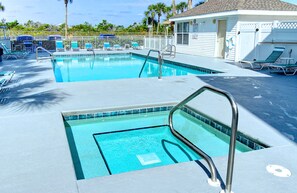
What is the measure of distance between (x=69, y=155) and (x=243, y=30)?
444 inches

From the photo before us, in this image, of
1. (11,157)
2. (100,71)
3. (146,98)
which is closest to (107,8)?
(100,71)

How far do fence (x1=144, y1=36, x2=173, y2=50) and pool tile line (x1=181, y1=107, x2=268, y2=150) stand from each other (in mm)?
14501

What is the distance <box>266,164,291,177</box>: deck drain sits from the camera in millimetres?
2852

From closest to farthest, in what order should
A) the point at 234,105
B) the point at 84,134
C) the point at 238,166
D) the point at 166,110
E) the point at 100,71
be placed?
the point at 234,105 < the point at 238,166 < the point at 84,134 < the point at 166,110 < the point at 100,71

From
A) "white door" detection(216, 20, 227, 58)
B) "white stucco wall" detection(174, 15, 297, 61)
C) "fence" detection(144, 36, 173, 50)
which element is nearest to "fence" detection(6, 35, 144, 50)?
"fence" detection(144, 36, 173, 50)

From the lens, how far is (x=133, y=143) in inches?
180

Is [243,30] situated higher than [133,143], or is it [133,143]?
[243,30]

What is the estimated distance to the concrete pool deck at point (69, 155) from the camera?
2611 mm

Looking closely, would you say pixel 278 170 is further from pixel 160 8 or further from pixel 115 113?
pixel 160 8

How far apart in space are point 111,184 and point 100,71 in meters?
10.1

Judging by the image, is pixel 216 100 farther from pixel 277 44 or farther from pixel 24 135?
pixel 277 44

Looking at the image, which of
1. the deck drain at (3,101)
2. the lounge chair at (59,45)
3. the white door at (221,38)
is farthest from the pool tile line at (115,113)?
the lounge chair at (59,45)

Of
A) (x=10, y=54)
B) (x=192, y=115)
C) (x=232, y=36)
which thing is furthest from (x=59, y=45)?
(x=192, y=115)

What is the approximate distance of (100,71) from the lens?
12352mm
